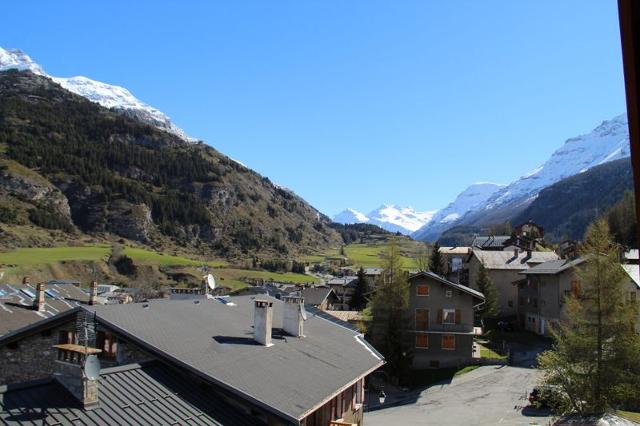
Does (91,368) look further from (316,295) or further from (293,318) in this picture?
(316,295)

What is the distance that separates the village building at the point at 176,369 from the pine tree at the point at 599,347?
1167cm

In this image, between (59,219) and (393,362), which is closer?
(393,362)

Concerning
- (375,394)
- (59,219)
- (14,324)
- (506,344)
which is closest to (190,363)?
(14,324)

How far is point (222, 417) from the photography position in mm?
15500

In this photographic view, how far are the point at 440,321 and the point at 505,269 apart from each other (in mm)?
31060

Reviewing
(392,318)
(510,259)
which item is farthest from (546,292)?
(392,318)

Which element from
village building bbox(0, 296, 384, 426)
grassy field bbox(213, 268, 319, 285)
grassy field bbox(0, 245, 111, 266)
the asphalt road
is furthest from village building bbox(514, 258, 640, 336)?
grassy field bbox(0, 245, 111, 266)

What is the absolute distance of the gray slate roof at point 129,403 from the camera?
1280 cm

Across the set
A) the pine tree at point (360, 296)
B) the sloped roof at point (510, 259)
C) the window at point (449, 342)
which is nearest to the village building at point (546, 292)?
the sloped roof at point (510, 259)

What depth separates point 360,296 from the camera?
85.9 meters

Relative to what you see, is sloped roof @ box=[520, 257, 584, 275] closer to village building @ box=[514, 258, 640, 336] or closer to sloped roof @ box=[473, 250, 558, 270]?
village building @ box=[514, 258, 640, 336]

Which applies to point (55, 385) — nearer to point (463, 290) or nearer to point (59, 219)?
point (463, 290)

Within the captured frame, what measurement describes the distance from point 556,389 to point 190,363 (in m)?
22.9

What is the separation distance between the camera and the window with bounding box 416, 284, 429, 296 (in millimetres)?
54638
